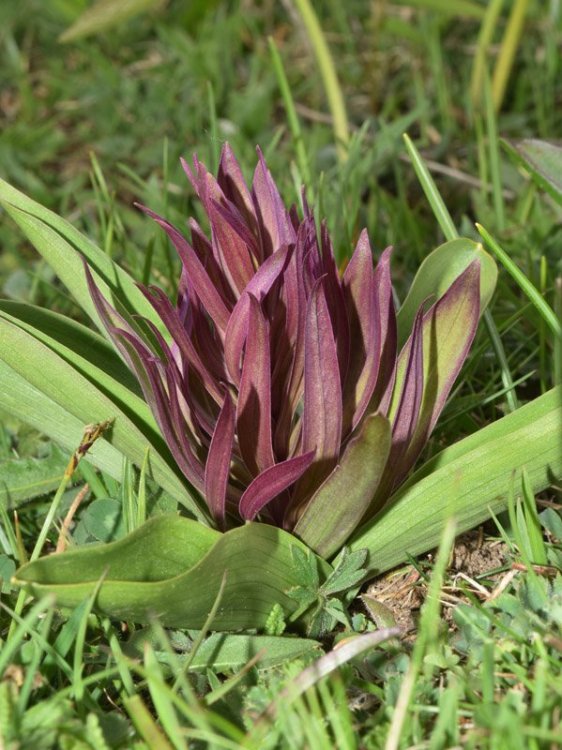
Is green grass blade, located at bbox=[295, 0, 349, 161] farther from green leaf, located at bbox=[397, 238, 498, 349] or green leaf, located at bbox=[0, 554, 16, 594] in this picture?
green leaf, located at bbox=[0, 554, 16, 594]

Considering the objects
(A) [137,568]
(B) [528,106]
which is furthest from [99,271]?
(B) [528,106]

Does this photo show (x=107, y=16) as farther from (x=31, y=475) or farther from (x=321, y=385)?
(x=321, y=385)

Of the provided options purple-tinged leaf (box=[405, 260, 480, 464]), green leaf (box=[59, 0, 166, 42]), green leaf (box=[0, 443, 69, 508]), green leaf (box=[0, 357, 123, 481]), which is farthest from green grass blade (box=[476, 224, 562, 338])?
green leaf (box=[59, 0, 166, 42])

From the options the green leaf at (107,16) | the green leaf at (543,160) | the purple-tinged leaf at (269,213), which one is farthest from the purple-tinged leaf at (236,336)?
the green leaf at (107,16)

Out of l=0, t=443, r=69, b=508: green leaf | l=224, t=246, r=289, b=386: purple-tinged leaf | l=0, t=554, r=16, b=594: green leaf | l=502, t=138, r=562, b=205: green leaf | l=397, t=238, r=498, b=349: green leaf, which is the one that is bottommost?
l=0, t=554, r=16, b=594: green leaf

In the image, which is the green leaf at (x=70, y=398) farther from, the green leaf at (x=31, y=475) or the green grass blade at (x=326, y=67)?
the green grass blade at (x=326, y=67)

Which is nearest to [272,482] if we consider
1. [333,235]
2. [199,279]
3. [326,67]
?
[199,279]
